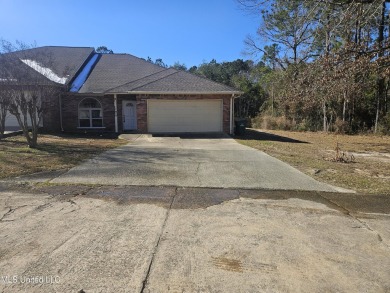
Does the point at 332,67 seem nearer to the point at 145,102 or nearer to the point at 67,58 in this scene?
the point at 145,102

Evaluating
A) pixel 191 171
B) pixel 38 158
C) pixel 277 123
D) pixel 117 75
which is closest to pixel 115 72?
pixel 117 75

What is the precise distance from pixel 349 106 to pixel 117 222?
25.8m

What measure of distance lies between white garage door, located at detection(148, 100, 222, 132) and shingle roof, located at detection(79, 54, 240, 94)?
2.74 feet

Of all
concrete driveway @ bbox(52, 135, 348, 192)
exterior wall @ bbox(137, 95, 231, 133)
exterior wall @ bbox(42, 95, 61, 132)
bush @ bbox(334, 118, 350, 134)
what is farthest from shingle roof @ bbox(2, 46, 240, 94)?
bush @ bbox(334, 118, 350, 134)

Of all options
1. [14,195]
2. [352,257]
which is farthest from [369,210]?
[14,195]

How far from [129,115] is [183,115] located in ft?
12.0

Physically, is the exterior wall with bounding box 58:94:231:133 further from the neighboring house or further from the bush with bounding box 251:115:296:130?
the bush with bounding box 251:115:296:130

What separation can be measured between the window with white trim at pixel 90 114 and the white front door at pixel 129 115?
147 centimetres

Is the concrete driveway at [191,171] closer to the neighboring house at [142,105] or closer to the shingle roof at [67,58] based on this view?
the neighboring house at [142,105]

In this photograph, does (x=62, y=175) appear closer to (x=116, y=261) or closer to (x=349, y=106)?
(x=116, y=261)

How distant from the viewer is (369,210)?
552 centimetres

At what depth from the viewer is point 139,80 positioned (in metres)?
20.2

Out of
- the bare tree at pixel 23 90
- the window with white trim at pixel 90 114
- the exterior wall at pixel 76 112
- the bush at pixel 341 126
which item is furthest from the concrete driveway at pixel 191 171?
the bush at pixel 341 126

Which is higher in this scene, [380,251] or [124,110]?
[124,110]
